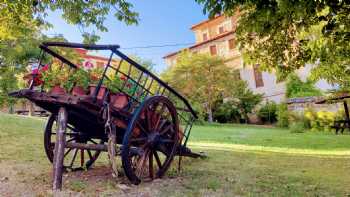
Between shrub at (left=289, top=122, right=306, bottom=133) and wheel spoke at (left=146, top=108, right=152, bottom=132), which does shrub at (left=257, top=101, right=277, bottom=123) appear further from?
wheel spoke at (left=146, top=108, right=152, bottom=132)

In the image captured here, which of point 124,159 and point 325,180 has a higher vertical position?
point 124,159

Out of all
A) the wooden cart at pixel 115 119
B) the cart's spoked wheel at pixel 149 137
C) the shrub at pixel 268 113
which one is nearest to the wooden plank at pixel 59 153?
the wooden cart at pixel 115 119

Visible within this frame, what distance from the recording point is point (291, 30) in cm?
468

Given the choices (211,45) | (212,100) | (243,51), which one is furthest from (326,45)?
(211,45)

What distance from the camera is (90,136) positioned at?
4.68 meters

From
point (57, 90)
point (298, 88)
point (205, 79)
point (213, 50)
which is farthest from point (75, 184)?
point (213, 50)

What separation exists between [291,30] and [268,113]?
18.1m

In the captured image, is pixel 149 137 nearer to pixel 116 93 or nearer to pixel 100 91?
pixel 116 93

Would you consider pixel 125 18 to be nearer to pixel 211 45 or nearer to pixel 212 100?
pixel 212 100

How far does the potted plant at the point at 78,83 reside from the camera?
3557mm

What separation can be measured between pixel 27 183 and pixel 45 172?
673 mm

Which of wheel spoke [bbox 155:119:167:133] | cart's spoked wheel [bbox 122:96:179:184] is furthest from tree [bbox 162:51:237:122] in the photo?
wheel spoke [bbox 155:119:167:133]

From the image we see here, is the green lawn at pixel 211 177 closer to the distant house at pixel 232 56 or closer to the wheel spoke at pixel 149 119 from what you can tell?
the wheel spoke at pixel 149 119

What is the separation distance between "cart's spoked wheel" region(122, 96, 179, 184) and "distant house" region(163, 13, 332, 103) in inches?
652
